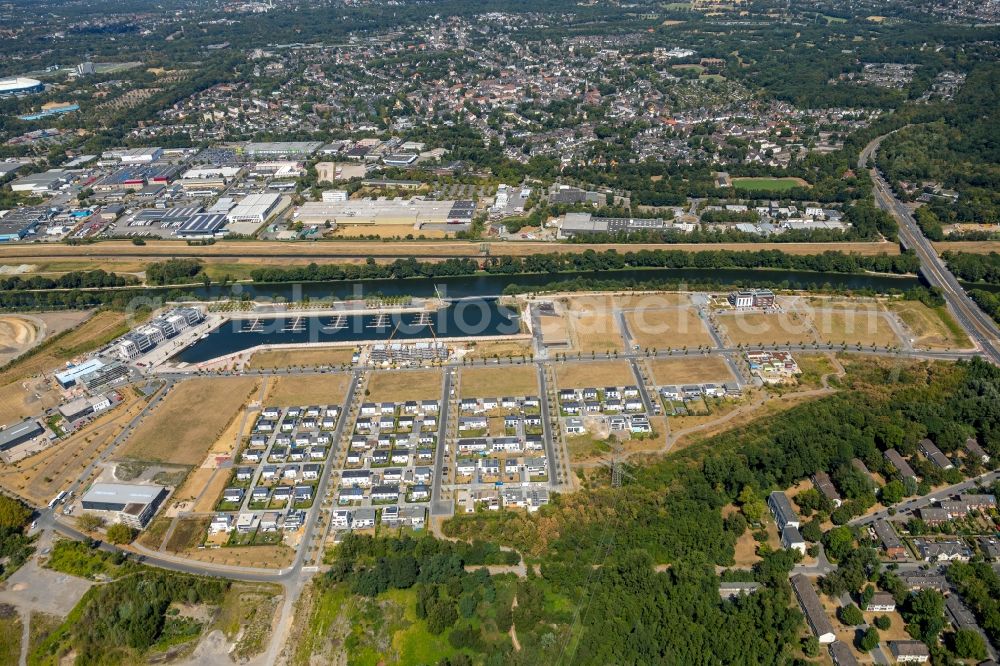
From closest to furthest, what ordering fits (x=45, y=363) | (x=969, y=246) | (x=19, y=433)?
1. (x=19, y=433)
2. (x=45, y=363)
3. (x=969, y=246)

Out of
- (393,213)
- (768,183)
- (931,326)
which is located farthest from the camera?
(768,183)

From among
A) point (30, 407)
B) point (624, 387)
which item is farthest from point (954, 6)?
point (30, 407)

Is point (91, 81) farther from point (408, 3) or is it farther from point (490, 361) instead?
point (490, 361)

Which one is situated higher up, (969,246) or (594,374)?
(969,246)

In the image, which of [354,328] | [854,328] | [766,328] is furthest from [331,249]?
[854,328]

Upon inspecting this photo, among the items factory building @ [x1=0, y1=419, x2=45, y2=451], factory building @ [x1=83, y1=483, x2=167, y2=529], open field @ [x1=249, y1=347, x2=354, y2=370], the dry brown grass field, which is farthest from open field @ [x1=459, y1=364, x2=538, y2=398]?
factory building @ [x1=0, y1=419, x2=45, y2=451]

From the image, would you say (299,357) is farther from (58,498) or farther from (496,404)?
(58,498)

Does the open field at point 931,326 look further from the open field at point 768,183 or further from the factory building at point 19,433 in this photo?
the factory building at point 19,433
